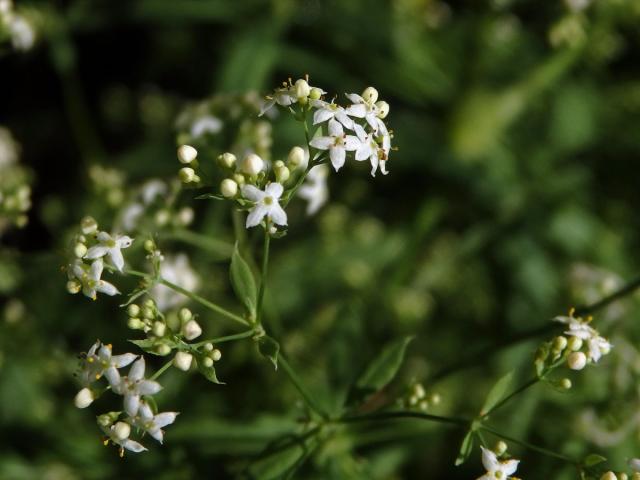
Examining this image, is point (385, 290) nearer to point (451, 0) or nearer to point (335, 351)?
point (335, 351)

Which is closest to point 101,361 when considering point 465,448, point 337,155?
point 337,155

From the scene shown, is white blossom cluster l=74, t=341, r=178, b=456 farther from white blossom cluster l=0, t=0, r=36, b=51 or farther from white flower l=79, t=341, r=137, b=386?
white blossom cluster l=0, t=0, r=36, b=51

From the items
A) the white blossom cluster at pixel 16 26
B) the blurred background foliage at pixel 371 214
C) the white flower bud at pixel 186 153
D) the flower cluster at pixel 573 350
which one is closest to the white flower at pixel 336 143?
the white flower bud at pixel 186 153

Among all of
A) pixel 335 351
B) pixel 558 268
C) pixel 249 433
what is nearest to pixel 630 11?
pixel 558 268

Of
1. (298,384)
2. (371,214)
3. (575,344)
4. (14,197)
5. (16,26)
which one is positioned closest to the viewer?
(575,344)

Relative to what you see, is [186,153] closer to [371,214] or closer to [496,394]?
[496,394]

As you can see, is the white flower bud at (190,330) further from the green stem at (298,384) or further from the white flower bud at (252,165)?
the white flower bud at (252,165)
